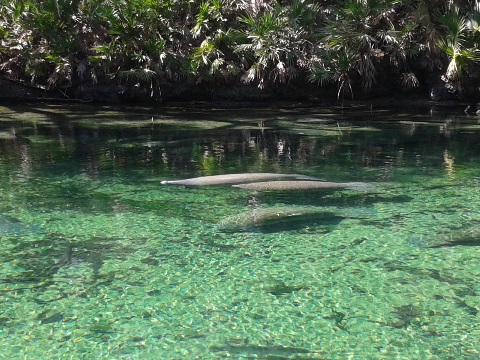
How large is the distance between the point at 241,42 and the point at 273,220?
512 inches

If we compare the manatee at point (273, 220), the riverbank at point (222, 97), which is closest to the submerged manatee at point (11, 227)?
the manatee at point (273, 220)

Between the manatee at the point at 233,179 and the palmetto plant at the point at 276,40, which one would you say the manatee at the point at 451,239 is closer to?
the manatee at the point at 233,179

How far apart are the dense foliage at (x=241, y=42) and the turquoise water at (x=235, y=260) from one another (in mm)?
7536

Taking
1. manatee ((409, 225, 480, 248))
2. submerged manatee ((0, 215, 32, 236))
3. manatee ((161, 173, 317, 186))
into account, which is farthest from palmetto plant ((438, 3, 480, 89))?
submerged manatee ((0, 215, 32, 236))

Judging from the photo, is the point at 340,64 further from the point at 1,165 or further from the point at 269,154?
the point at 1,165

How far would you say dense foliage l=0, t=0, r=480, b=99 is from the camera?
1642cm

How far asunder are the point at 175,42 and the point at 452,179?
12.3 metres

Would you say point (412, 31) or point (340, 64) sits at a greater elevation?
point (412, 31)

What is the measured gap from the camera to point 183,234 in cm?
549

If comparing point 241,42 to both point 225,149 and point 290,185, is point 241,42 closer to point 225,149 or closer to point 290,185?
point 225,149

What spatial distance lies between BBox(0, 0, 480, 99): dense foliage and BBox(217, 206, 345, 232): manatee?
11.3 m

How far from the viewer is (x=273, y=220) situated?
5621mm

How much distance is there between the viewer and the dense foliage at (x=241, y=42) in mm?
16422

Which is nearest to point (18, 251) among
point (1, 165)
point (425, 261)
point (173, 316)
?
point (173, 316)
